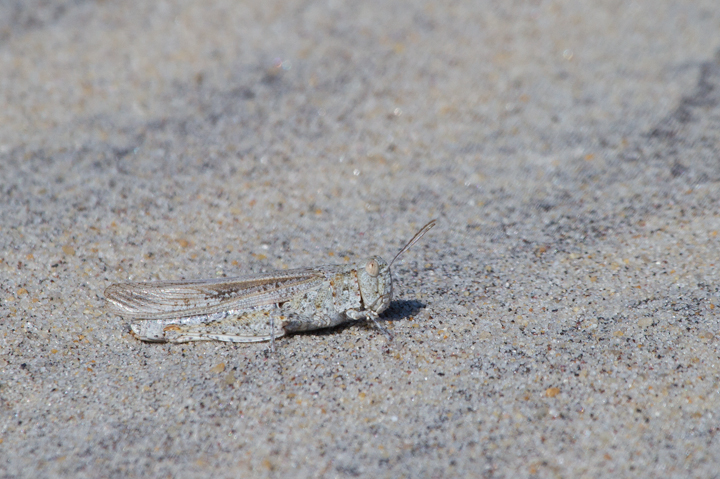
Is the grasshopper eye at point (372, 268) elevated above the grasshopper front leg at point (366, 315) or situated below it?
above

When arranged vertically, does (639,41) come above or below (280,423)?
above

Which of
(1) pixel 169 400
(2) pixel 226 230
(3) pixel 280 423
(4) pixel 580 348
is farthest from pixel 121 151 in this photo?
(4) pixel 580 348

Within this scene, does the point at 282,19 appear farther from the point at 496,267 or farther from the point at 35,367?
the point at 35,367

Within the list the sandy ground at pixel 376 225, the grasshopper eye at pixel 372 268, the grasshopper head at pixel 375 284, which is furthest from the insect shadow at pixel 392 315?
the grasshopper eye at pixel 372 268

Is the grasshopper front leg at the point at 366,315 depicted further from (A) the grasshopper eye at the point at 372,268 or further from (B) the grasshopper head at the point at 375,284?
(A) the grasshopper eye at the point at 372,268

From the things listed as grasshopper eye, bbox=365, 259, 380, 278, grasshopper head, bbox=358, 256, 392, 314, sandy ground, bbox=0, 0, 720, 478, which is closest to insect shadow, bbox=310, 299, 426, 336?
sandy ground, bbox=0, 0, 720, 478

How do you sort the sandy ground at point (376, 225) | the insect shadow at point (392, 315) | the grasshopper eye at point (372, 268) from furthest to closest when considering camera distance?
the insect shadow at point (392, 315) → the grasshopper eye at point (372, 268) → the sandy ground at point (376, 225)
